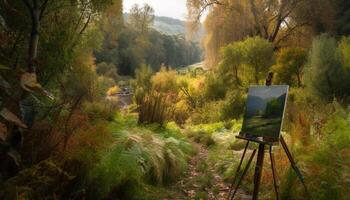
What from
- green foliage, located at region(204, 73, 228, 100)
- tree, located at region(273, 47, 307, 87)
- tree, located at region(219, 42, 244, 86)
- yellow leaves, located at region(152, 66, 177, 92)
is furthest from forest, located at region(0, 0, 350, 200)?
yellow leaves, located at region(152, 66, 177, 92)

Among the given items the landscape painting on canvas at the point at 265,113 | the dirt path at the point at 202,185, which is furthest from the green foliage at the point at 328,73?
the landscape painting on canvas at the point at 265,113

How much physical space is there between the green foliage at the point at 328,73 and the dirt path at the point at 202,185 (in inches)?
296

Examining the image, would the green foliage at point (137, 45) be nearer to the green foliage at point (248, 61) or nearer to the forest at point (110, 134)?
the green foliage at point (248, 61)

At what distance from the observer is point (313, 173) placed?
4.53 metres

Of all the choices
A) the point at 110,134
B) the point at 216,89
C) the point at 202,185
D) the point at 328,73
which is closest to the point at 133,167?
the point at 110,134

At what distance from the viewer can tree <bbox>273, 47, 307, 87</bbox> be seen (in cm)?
1764

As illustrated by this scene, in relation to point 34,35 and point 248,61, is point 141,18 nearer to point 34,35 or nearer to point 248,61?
point 248,61

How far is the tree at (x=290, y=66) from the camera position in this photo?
1764cm

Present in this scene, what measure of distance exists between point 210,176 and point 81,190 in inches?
119

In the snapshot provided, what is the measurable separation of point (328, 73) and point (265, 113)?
9454mm

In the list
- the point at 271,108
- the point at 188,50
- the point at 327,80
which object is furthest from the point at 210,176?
the point at 188,50

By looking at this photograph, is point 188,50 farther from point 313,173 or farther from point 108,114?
point 313,173

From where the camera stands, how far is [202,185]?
578 centimetres

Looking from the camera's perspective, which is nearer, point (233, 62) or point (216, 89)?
point (233, 62)
